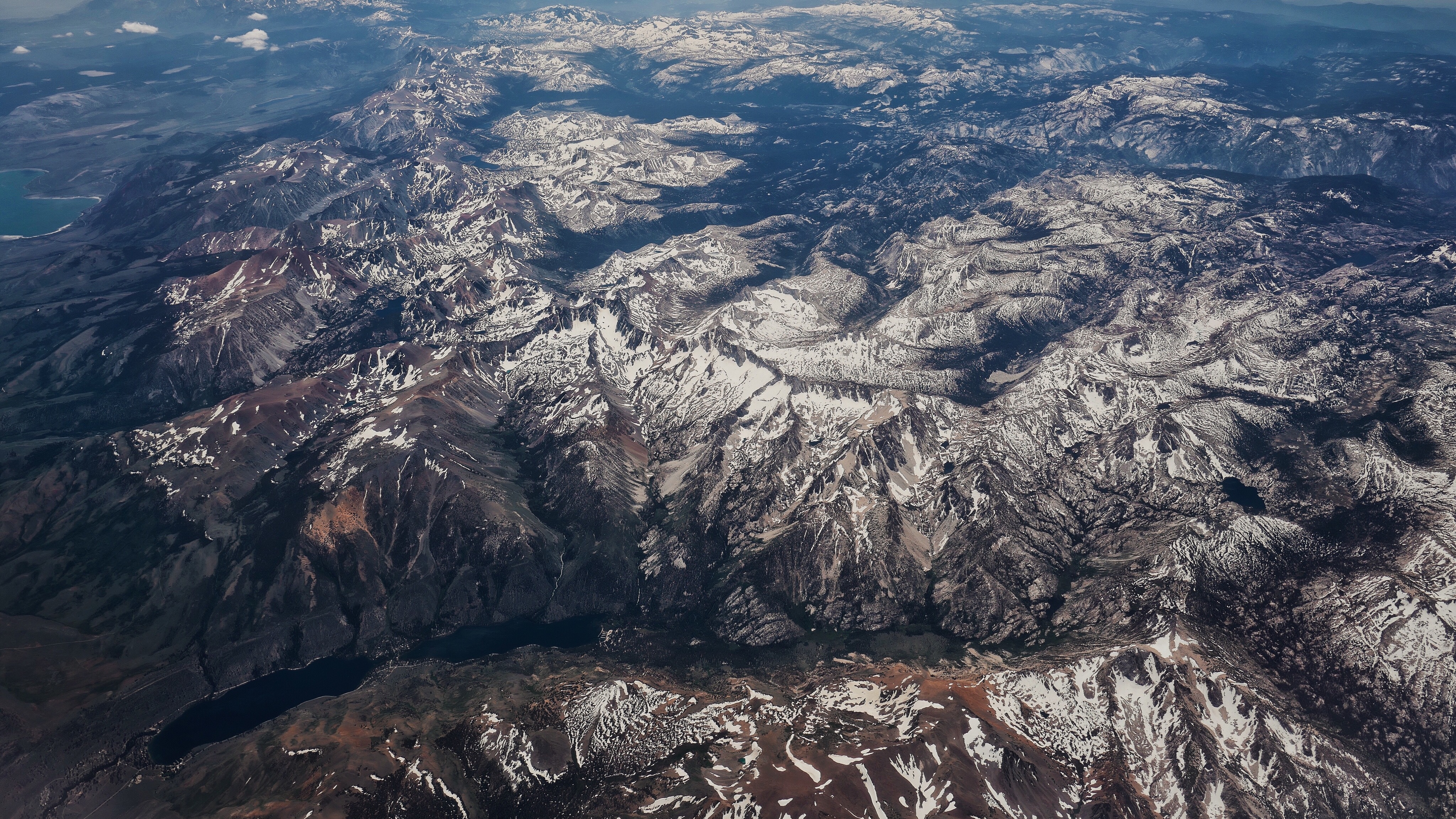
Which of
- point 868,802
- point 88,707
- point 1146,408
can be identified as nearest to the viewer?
point 868,802

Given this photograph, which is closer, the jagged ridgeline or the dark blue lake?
the jagged ridgeline

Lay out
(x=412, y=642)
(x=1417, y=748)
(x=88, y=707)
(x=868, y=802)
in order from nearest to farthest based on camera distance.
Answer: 1. (x=868, y=802)
2. (x=1417, y=748)
3. (x=88, y=707)
4. (x=412, y=642)

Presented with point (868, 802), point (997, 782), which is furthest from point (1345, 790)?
point (868, 802)

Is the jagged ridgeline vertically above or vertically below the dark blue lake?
above

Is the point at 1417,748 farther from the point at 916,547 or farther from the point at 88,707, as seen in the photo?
the point at 88,707

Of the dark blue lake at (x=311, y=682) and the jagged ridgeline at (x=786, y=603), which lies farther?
the dark blue lake at (x=311, y=682)

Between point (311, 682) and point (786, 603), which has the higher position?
point (786, 603)

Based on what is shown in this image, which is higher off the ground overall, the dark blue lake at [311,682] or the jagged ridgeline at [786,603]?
the jagged ridgeline at [786,603]

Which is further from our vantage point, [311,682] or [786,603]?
[786,603]
